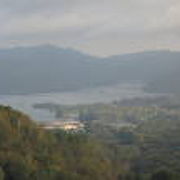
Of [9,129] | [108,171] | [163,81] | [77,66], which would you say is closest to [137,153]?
[108,171]

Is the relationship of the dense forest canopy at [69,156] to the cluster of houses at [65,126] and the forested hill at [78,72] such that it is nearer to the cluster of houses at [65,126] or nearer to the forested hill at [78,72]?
the cluster of houses at [65,126]

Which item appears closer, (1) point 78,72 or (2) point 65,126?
(2) point 65,126

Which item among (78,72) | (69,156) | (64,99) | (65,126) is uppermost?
(78,72)

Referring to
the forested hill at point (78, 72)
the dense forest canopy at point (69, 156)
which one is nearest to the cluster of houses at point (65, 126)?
the dense forest canopy at point (69, 156)

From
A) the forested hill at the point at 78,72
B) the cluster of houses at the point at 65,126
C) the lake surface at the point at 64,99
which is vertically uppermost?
the forested hill at the point at 78,72

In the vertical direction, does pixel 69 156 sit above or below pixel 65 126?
above

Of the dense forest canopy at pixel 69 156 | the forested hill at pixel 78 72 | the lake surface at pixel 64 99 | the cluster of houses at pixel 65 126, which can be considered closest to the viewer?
the dense forest canopy at pixel 69 156

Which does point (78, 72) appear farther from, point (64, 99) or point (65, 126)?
point (65, 126)

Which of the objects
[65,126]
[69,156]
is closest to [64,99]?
[65,126]

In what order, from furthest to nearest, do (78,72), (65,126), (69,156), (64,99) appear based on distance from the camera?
(78,72) < (64,99) < (65,126) < (69,156)
